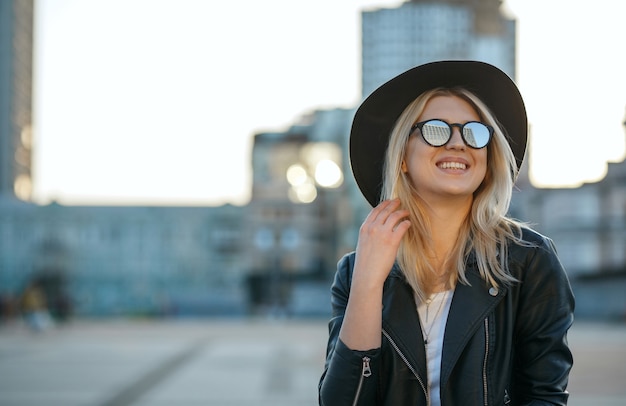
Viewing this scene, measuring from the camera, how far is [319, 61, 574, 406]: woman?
2.14m

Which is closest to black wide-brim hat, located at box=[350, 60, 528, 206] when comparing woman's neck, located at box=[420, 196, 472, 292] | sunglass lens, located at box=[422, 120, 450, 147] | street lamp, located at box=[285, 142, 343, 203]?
sunglass lens, located at box=[422, 120, 450, 147]

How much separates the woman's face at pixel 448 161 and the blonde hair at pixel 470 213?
0.10 ft

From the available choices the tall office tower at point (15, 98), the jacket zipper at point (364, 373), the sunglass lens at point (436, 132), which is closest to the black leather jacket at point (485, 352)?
the jacket zipper at point (364, 373)

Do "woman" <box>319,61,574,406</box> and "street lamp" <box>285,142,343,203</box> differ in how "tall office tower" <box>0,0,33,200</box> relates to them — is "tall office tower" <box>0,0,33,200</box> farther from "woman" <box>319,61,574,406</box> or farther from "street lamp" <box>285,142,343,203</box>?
"woman" <box>319,61,574,406</box>

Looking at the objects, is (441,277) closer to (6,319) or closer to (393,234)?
(393,234)

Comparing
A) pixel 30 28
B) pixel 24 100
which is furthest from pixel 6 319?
pixel 30 28

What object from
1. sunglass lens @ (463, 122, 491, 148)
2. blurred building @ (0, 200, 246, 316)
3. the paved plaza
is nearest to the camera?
sunglass lens @ (463, 122, 491, 148)

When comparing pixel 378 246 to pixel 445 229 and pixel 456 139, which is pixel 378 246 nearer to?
pixel 445 229

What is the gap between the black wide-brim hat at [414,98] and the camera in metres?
2.32

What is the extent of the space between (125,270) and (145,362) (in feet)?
215

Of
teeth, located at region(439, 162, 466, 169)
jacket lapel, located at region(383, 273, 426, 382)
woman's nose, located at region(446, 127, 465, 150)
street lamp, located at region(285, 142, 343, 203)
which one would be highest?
street lamp, located at region(285, 142, 343, 203)

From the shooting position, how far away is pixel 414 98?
2.39 meters

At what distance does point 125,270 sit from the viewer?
7981 centimetres

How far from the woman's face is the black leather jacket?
0.23 metres
